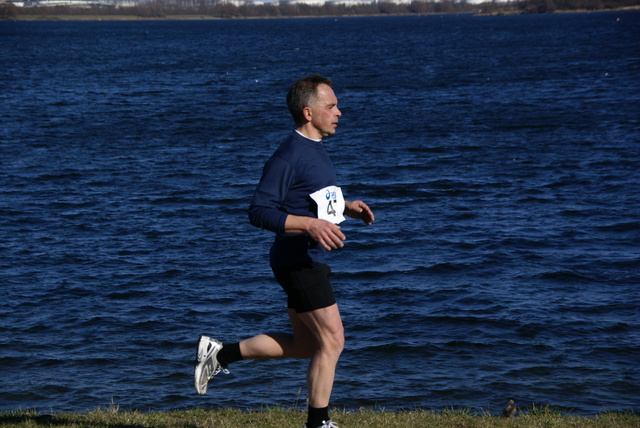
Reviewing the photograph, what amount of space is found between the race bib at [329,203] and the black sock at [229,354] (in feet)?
3.91

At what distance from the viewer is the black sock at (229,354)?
18.6 feet

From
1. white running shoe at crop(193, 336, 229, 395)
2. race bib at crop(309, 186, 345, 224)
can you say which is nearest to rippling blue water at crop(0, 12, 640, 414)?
white running shoe at crop(193, 336, 229, 395)

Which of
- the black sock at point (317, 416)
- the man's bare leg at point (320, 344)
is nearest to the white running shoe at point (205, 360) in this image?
the man's bare leg at point (320, 344)

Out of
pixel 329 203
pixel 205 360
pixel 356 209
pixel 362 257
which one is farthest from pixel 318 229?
pixel 362 257

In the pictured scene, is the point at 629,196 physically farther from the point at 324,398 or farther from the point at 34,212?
the point at 324,398

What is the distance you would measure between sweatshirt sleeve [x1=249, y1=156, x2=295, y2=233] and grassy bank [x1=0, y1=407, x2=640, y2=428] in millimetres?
1860

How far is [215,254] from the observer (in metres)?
16.9

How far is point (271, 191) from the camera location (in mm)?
A: 4926

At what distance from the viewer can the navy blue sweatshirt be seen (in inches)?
193

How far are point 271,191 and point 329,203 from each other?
37cm

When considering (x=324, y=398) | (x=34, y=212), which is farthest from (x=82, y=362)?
(x=34, y=212)

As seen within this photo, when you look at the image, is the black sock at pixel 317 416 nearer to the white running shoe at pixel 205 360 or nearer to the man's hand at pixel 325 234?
the white running shoe at pixel 205 360

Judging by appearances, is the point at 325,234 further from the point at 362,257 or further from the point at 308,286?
the point at 362,257

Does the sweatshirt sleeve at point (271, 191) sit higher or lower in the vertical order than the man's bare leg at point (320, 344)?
higher
